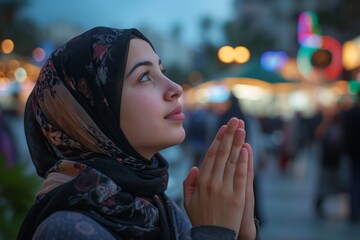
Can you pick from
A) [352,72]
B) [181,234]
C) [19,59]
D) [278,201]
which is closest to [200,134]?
[278,201]

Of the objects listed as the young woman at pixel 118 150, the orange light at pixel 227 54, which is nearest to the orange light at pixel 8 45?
the orange light at pixel 227 54

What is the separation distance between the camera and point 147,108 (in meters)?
1.69

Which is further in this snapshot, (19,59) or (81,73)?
(19,59)

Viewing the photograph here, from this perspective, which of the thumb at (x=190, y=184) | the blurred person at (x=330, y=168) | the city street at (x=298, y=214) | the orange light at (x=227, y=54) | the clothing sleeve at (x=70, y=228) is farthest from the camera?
the orange light at (x=227, y=54)

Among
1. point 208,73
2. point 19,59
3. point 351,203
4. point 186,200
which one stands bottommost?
point 208,73

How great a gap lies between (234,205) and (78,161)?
393 mm

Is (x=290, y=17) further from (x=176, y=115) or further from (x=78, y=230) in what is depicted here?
(x=78, y=230)

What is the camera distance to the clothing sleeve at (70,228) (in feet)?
4.89

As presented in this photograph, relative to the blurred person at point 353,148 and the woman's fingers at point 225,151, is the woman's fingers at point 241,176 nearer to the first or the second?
the woman's fingers at point 225,151

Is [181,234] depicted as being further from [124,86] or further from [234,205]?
[124,86]

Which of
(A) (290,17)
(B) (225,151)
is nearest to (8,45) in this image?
(B) (225,151)

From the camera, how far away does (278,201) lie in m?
12.0

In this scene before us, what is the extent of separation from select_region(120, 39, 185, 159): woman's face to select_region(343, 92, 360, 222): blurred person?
7.94 m

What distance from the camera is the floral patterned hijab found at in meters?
1.57
